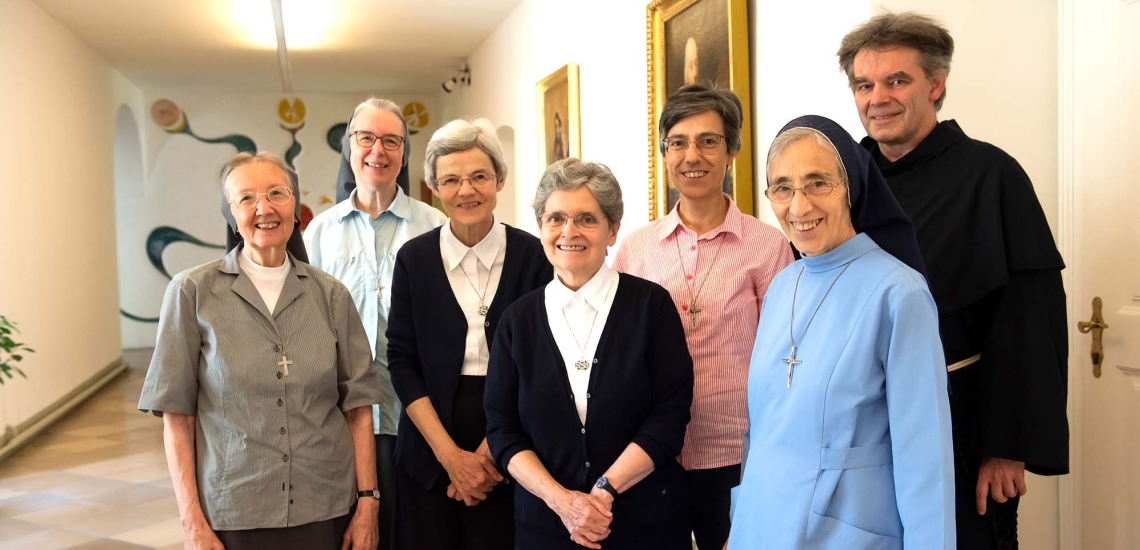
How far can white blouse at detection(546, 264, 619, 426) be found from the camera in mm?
2305

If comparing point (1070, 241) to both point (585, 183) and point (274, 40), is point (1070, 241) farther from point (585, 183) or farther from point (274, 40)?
point (274, 40)

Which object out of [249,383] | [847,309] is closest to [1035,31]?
[847,309]

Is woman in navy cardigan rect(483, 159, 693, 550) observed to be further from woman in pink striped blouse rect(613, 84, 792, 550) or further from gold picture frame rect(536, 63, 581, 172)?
gold picture frame rect(536, 63, 581, 172)

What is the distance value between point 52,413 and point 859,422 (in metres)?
8.63

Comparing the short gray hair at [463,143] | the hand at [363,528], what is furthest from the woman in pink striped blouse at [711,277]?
the hand at [363,528]

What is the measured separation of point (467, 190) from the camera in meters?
2.71

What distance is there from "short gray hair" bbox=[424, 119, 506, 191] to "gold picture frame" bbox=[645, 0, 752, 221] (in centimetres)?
119

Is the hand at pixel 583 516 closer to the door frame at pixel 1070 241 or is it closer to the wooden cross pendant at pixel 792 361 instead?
the wooden cross pendant at pixel 792 361

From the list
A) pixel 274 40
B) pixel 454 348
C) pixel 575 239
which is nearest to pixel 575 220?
pixel 575 239

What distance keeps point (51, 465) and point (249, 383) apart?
564cm

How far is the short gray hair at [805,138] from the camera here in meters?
1.85

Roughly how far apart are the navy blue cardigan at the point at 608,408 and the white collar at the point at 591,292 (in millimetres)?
40

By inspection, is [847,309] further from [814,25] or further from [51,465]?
[51,465]

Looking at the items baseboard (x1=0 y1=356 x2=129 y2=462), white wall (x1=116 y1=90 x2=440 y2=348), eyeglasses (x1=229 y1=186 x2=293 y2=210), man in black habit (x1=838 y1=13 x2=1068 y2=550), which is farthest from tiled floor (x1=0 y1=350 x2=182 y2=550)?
white wall (x1=116 y1=90 x2=440 y2=348)
